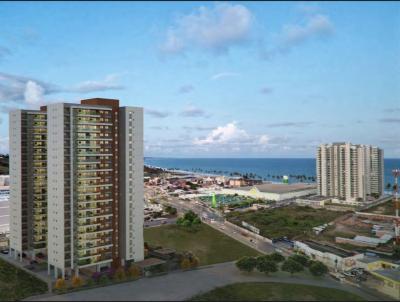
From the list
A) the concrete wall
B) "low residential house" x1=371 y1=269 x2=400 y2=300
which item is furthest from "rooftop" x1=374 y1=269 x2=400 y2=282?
the concrete wall

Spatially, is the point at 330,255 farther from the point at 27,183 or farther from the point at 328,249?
the point at 27,183

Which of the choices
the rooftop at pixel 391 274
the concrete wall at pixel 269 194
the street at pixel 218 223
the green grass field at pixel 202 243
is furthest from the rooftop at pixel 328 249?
the concrete wall at pixel 269 194

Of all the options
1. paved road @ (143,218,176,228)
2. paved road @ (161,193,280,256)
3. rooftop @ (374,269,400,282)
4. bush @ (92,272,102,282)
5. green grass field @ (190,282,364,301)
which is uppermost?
rooftop @ (374,269,400,282)

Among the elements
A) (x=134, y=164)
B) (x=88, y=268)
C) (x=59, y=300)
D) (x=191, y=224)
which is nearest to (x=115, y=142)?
(x=134, y=164)

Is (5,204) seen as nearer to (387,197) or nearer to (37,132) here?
(37,132)

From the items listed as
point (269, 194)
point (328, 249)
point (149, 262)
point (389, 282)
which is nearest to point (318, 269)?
point (389, 282)

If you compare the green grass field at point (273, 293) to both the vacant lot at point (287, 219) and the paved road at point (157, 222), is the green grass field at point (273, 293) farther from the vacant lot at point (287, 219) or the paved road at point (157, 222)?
the paved road at point (157, 222)

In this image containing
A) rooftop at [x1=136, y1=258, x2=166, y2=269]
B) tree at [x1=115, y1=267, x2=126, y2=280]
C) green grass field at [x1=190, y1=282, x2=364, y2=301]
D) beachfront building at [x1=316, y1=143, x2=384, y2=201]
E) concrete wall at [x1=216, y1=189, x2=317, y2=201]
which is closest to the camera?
green grass field at [x1=190, y1=282, x2=364, y2=301]

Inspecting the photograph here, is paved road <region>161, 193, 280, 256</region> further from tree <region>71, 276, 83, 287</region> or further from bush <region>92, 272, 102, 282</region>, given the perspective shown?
tree <region>71, 276, 83, 287</region>
